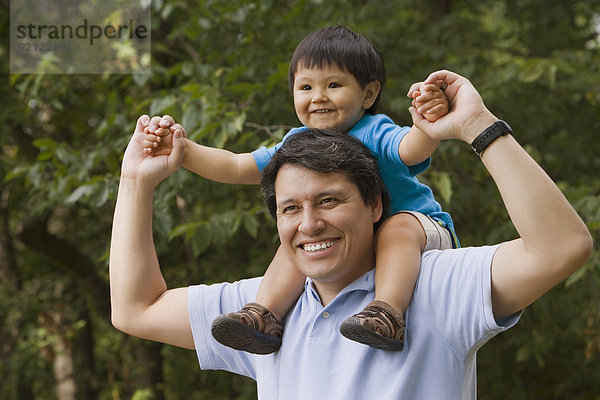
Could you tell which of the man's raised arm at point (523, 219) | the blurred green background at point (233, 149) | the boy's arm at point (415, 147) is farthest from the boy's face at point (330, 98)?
the blurred green background at point (233, 149)

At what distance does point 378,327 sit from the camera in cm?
158

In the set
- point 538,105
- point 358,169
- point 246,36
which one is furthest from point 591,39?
point 358,169

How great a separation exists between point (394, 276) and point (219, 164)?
0.59m

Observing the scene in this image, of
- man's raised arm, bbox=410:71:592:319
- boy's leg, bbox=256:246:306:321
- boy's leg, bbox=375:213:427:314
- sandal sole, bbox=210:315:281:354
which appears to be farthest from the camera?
boy's leg, bbox=256:246:306:321

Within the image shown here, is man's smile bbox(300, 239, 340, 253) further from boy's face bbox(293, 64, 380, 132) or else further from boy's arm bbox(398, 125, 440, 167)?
boy's face bbox(293, 64, 380, 132)

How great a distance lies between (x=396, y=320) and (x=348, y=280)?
235 mm

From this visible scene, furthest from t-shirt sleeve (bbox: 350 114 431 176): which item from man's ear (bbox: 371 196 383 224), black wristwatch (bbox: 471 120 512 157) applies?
black wristwatch (bbox: 471 120 512 157)

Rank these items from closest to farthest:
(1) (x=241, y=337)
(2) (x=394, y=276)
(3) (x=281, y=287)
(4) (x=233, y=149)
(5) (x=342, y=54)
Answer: (2) (x=394, y=276)
(1) (x=241, y=337)
(3) (x=281, y=287)
(5) (x=342, y=54)
(4) (x=233, y=149)

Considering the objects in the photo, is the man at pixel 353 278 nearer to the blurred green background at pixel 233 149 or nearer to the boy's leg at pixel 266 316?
the boy's leg at pixel 266 316

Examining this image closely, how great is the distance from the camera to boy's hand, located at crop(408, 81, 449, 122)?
155cm

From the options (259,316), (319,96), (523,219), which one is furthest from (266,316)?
(523,219)

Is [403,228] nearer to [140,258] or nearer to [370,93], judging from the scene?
[370,93]

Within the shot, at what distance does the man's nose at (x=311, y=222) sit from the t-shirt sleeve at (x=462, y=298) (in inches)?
10.4

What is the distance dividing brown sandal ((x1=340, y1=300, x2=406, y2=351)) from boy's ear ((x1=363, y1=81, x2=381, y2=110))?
2.12ft
